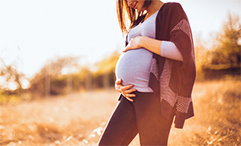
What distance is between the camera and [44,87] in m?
12.2

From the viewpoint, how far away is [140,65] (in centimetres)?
107

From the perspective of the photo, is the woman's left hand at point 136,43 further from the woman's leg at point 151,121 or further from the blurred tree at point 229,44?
the blurred tree at point 229,44

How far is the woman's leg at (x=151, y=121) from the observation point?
1.00 meters

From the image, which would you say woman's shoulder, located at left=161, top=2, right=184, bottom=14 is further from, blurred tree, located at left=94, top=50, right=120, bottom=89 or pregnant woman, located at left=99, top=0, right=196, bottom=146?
blurred tree, located at left=94, top=50, right=120, bottom=89

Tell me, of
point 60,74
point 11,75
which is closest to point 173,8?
point 11,75

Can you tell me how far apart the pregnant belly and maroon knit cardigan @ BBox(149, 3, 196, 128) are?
0.12 ft

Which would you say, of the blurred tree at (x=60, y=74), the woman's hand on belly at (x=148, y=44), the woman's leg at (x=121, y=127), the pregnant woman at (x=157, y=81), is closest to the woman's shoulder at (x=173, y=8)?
the pregnant woman at (x=157, y=81)

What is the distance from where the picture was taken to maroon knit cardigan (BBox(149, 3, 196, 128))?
3.19 feet

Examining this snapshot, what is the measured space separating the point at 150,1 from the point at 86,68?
13365 millimetres

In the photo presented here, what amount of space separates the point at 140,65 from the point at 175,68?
7.3 inches

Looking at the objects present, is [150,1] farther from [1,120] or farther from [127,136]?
[1,120]

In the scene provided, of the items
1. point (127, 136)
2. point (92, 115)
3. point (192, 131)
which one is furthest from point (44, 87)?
point (127, 136)

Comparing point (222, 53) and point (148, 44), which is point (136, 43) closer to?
point (148, 44)

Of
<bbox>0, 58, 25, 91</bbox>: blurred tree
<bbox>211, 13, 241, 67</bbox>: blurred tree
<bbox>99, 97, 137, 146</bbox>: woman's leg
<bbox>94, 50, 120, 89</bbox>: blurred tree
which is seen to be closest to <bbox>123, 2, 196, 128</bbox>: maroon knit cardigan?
<bbox>99, 97, 137, 146</bbox>: woman's leg
